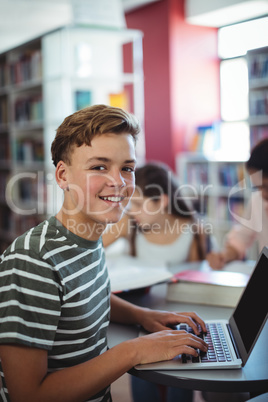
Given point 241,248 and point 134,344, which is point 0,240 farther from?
point 134,344

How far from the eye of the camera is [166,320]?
1.14m

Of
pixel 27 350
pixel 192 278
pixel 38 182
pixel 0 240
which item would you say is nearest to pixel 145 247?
pixel 192 278

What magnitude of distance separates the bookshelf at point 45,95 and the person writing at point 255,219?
1.70 m

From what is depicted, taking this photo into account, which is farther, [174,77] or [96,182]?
[174,77]

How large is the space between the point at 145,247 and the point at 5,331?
4.77ft

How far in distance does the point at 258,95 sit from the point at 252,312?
10.2ft

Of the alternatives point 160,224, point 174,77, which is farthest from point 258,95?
point 160,224

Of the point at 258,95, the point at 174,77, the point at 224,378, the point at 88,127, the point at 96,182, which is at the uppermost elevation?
the point at 174,77

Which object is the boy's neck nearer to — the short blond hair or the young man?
the young man

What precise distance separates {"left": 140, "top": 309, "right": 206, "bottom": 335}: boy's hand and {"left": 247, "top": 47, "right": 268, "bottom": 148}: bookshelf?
9.12 feet

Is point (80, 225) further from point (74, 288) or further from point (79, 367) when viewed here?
point (79, 367)

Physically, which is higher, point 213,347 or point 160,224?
point 160,224

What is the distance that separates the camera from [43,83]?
3.98 meters

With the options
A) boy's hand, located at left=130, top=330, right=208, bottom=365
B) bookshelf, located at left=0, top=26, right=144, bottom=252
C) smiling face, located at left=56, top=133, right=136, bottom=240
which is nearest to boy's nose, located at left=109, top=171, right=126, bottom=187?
smiling face, located at left=56, top=133, right=136, bottom=240
